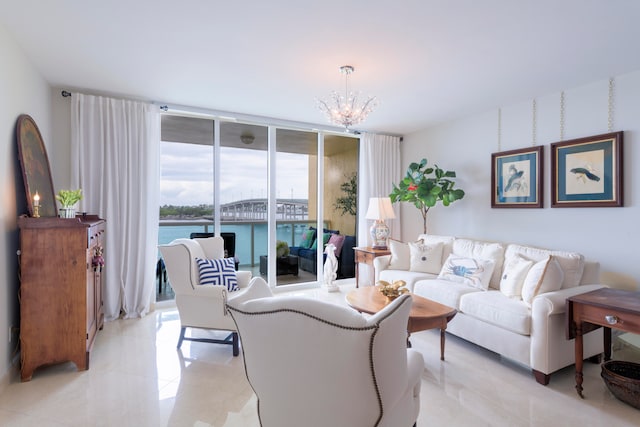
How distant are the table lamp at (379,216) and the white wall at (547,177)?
0.72 m

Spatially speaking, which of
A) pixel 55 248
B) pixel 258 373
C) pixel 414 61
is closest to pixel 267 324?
pixel 258 373

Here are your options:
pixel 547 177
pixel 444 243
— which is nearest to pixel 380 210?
pixel 444 243

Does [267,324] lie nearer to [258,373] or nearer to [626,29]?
[258,373]

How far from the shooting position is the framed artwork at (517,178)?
375cm

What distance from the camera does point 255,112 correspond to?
442 cm

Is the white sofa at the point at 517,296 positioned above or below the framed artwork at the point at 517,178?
below

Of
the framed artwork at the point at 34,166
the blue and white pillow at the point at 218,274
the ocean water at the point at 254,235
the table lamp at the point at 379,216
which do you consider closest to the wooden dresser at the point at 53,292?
the framed artwork at the point at 34,166

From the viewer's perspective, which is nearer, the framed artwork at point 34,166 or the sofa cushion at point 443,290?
the framed artwork at point 34,166

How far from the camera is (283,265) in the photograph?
5.08 meters

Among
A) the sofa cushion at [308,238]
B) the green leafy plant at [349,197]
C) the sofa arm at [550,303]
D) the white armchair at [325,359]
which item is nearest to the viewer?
the white armchair at [325,359]

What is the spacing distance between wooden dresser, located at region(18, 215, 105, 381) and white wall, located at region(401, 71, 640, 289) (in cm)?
433

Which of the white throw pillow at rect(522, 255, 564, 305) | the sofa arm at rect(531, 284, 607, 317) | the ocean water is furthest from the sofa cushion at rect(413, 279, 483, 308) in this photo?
the ocean water

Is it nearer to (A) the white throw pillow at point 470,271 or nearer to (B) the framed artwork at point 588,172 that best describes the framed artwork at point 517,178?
(B) the framed artwork at point 588,172

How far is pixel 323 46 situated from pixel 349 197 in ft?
10.5
